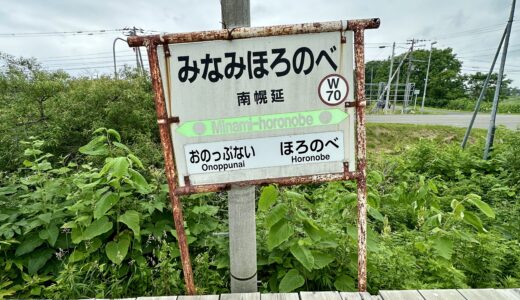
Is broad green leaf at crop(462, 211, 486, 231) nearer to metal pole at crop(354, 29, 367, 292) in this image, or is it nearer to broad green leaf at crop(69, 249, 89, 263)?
metal pole at crop(354, 29, 367, 292)

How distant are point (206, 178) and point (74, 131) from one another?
5321 millimetres

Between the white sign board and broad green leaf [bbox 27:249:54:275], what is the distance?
1449 millimetres

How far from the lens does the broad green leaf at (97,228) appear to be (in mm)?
2097

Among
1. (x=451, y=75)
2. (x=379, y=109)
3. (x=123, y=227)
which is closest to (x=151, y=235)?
(x=123, y=227)

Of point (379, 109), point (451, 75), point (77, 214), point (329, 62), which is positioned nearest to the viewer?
point (329, 62)

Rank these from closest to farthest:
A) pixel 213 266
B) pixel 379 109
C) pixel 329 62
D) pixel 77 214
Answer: pixel 329 62 < pixel 77 214 < pixel 213 266 < pixel 379 109

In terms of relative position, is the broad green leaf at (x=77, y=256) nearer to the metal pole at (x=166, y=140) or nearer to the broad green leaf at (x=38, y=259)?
the broad green leaf at (x=38, y=259)

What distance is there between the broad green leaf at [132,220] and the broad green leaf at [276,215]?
905 millimetres

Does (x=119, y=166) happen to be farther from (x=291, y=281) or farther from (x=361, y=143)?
(x=361, y=143)

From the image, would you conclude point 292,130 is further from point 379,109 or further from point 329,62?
point 379,109

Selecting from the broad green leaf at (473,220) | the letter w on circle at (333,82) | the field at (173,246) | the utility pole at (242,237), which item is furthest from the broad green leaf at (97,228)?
the broad green leaf at (473,220)

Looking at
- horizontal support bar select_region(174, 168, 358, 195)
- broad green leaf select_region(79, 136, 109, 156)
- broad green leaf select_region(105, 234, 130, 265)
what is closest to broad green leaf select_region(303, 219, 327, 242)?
horizontal support bar select_region(174, 168, 358, 195)

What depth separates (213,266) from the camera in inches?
96.2

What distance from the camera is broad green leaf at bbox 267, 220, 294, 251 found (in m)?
1.95
